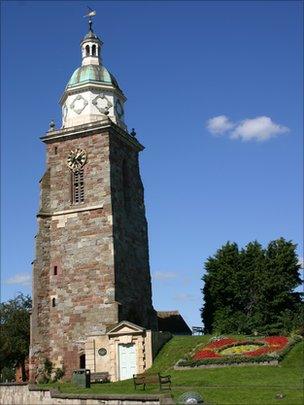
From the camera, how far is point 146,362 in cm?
3828

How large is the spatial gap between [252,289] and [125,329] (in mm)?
16663

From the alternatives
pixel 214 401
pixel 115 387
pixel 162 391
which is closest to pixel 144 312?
pixel 115 387

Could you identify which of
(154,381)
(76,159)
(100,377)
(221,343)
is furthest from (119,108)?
(154,381)

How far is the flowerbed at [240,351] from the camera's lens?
33.0 m

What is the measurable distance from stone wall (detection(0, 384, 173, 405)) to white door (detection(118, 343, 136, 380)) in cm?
613

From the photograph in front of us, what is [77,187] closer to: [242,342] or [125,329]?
[125,329]

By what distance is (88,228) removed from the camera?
44.2 meters

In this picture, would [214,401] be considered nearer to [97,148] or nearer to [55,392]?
[55,392]

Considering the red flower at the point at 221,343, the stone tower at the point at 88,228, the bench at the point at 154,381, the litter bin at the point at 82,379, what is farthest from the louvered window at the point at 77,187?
the bench at the point at 154,381

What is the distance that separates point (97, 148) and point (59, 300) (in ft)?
37.9

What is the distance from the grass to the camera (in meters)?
22.7

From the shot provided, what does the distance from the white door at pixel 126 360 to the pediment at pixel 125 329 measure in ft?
2.70

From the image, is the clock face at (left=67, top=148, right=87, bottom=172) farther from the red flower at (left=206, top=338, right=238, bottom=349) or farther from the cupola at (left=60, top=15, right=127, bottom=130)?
the red flower at (left=206, top=338, right=238, bottom=349)

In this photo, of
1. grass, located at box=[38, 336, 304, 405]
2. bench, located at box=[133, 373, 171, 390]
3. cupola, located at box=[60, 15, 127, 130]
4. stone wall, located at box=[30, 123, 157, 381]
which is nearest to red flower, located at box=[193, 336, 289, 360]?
grass, located at box=[38, 336, 304, 405]
